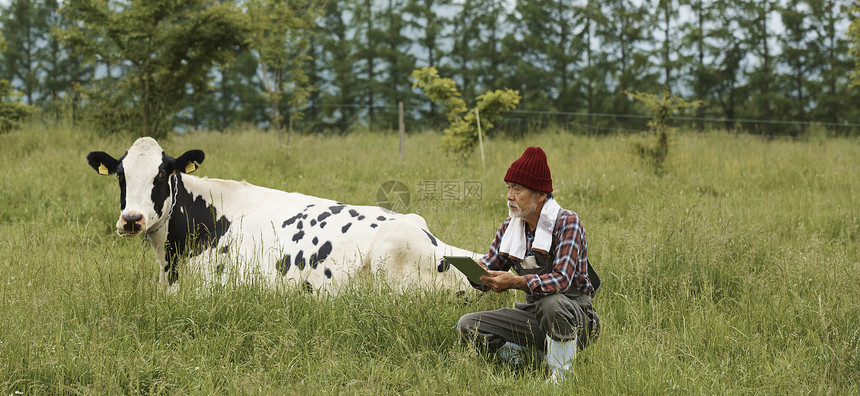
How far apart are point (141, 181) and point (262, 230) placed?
3.37 ft

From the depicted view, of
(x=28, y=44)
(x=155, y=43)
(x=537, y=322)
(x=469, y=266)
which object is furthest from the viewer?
(x=28, y=44)

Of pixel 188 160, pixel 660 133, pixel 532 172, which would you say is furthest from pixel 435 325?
pixel 660 133

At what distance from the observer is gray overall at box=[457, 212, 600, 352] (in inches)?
127

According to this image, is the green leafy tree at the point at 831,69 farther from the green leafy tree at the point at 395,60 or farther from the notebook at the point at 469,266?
the notebook at the point at 469,266

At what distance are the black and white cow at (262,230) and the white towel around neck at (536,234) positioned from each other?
836 mm

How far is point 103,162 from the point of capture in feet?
15.8

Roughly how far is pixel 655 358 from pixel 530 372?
671 millimetres

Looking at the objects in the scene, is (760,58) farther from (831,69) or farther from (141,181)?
(141,181)

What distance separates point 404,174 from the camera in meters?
10.3

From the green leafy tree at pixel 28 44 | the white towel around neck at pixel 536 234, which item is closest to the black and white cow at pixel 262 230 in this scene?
the white towel around neck at pixel 536 234

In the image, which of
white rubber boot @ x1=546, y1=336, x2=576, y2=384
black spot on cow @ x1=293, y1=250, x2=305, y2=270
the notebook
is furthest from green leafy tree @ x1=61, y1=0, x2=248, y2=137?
white rubber boot @ x1=546, y1=336, x2=576, y2=384

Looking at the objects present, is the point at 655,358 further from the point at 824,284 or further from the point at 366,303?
the point at 824,284

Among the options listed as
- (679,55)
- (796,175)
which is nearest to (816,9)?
(679,55)

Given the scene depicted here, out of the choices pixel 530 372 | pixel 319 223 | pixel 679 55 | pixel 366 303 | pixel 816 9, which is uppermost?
pixel 816 9
